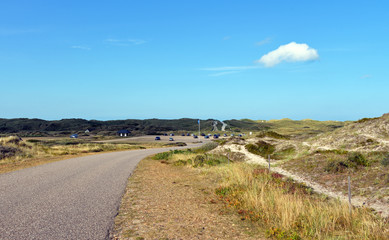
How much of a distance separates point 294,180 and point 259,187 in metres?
3.57

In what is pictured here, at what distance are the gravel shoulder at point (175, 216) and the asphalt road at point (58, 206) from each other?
0.52 meters

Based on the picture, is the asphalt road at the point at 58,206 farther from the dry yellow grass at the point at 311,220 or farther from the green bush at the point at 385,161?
the green bush at the point at 385,161

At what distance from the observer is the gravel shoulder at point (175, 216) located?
7.12 m

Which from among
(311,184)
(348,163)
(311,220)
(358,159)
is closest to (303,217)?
(311,220)

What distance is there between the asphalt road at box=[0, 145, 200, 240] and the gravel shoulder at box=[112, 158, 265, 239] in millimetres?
521

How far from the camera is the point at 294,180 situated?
13.7 m

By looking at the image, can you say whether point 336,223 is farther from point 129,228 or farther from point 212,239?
point 129,228

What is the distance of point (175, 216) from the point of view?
8.66 m

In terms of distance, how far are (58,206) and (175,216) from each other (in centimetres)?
387

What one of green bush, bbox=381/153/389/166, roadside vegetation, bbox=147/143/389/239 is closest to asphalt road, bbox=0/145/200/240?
roadside vegetation, bbox=147/143/389/239

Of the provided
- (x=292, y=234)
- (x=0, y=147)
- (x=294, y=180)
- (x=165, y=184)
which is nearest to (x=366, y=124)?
(x=294, y=180)

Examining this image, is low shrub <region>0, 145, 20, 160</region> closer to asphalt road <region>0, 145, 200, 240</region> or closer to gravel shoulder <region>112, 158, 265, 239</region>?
asphalt road <region>0, 145, 200, 240</region>

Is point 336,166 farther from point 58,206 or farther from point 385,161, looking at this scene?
point 58,206

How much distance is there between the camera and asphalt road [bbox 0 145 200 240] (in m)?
7.06
